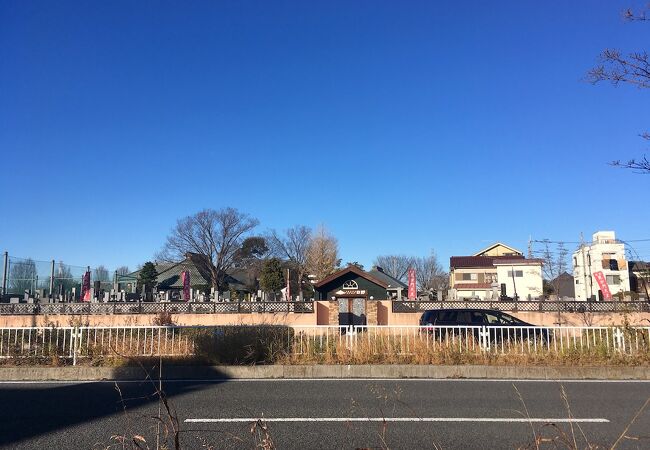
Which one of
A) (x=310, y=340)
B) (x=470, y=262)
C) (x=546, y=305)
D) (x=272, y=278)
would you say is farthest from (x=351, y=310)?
(x=470, y=262)

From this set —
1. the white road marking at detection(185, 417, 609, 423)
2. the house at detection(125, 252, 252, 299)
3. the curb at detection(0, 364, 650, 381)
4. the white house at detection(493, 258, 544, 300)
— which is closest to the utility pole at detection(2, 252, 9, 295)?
the house at detection(125, 252, 252, 299)

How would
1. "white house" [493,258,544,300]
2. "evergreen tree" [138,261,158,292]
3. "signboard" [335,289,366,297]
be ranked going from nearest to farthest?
"signboard" [335,289,366,297] < "evergreen tree" [138,261,158,292] < "white house" [493,258,544,300]

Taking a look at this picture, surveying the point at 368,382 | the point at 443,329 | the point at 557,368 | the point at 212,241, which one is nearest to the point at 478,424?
the point at 368,382

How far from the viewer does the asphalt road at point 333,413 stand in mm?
5578

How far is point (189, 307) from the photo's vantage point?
29.3 m

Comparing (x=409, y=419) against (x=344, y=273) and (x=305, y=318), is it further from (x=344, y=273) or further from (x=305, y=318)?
(x=344, y=273)

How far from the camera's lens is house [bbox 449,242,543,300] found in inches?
2287

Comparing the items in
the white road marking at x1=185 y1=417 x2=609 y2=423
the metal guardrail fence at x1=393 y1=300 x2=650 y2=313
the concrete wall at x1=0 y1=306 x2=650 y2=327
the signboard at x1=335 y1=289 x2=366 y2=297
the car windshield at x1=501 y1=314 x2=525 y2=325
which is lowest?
the white road marking at x1=185 y1=417 x2=609 y2=423

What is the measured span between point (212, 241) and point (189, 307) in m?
27.9

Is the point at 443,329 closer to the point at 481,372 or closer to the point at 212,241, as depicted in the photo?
the point at 481,372

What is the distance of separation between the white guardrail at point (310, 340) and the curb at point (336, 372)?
0.65 meters

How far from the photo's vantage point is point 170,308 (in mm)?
28984

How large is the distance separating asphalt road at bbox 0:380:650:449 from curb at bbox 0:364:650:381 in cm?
55

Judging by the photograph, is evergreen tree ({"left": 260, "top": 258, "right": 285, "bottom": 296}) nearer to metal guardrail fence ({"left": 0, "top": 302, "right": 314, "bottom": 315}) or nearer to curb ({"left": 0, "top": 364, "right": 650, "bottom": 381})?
metal guardrail fence ({"left": 0, "top": 302, "right": 314, "bottom": 315})
